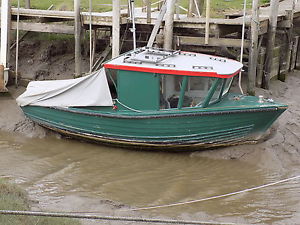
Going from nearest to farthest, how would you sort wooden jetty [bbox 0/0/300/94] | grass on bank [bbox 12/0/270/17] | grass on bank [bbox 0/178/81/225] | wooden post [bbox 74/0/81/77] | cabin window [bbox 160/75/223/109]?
1. grass on bank [bbox 0/178/81/225]
2. cabin window [bbox 160/75/223/109]
3. wooden jetty [bbox 0/0/300/94]
4. wooden post [bbox 74/0/81/77]
5. grass on bank [bbox 12/0/270/17]

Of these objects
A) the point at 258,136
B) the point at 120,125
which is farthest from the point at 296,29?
the point at 120,125

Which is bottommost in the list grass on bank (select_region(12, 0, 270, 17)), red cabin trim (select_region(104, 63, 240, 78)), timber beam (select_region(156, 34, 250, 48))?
red cabin trim (select_region(104, 63, 240, 78))

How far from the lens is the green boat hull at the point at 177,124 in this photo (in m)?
12.0

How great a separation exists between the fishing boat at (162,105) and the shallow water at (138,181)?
19.4 inches

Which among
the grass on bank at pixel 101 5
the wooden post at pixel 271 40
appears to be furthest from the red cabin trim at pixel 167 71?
the grass on bank at pixel 101 5

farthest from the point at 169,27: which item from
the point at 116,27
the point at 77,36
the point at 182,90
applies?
the point at 182,90

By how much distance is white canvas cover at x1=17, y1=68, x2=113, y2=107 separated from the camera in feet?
42.0

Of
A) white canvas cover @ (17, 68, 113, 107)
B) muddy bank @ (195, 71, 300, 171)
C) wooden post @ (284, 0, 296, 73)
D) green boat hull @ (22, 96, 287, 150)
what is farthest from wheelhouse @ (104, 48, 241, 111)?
wooden post @ (284, 0, 296, 73)

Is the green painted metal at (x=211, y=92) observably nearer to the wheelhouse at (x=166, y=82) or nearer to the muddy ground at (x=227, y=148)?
the wheelhouse at (x=166, y=82)

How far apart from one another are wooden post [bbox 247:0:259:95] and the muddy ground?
0.70 metres

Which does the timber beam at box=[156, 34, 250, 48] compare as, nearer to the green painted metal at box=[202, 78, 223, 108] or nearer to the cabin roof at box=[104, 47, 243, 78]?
the cabin roof at box=[104, 47, 243, 78]

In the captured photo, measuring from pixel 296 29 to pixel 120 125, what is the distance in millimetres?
9361

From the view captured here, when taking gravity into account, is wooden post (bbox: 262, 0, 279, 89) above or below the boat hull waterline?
above

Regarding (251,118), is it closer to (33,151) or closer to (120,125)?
(120,125)
